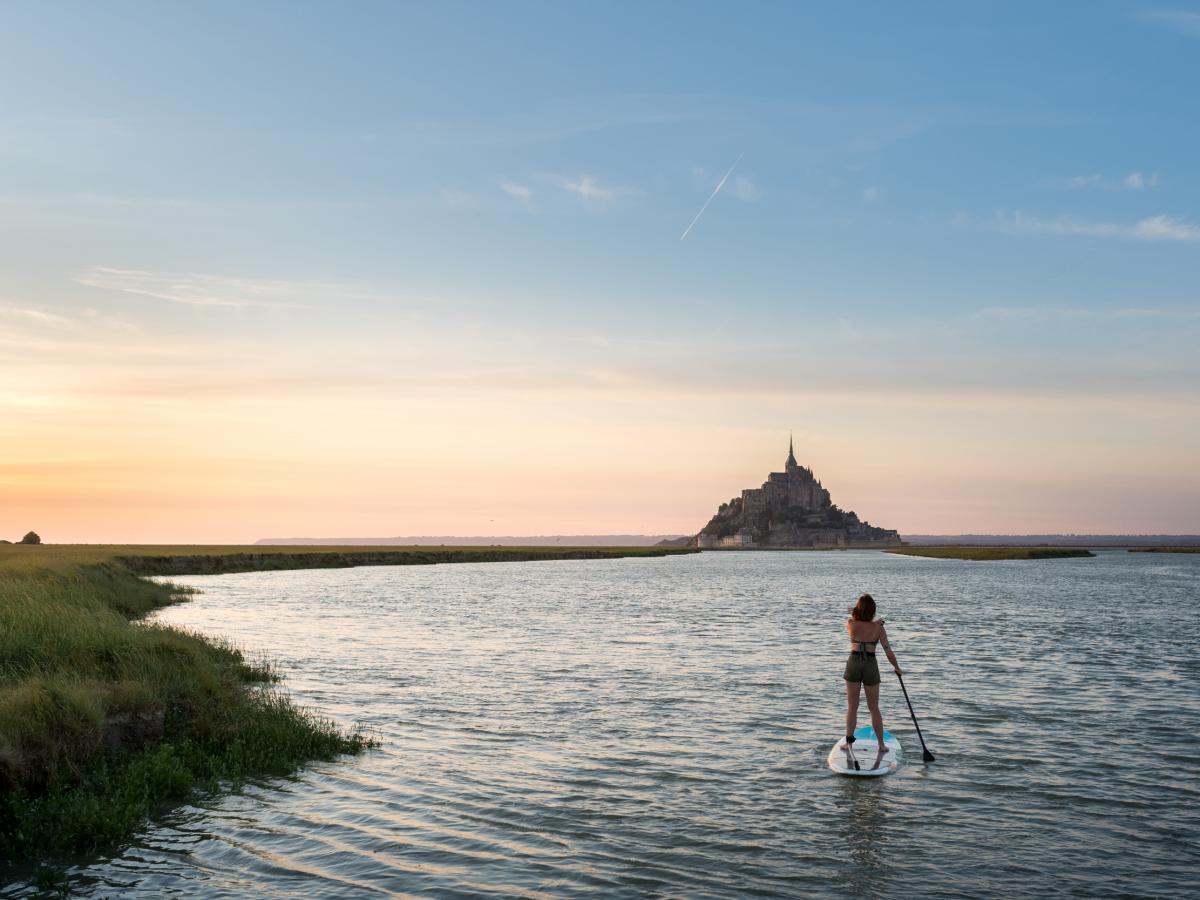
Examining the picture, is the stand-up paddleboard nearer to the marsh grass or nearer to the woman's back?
the woman's back

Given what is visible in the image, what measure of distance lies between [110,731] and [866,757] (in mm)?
13237

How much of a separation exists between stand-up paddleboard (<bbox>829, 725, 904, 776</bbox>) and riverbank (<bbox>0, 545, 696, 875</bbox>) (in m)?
9.37

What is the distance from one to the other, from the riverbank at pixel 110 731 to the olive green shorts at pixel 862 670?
9858 mm

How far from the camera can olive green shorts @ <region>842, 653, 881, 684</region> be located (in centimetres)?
1847

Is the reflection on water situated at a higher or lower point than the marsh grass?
lower

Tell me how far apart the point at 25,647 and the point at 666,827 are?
1390cm

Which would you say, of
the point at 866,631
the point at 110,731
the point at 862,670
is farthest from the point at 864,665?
the point at 110,731

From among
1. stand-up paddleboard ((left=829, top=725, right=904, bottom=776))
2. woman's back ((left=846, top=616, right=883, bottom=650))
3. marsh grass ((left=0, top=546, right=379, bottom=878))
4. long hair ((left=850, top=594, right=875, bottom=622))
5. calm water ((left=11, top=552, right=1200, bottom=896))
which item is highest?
long hair ((left=850, top=594, right=875, bottom=622))

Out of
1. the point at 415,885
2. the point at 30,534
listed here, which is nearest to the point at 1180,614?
the point at 415,885

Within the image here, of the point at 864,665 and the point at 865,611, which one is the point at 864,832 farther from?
the point at 865,611

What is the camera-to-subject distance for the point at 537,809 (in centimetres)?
1520

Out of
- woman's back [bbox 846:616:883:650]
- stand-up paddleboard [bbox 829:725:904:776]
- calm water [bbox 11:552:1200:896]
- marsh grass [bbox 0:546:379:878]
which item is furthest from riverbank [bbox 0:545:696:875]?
woman's back [bbox 846:616:883:650]

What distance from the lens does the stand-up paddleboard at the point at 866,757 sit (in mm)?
17156

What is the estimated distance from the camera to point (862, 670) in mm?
18500
